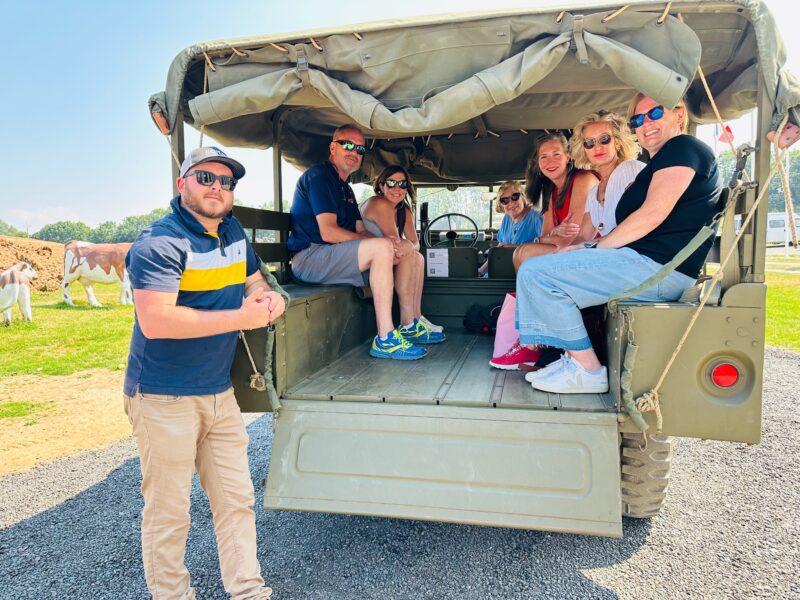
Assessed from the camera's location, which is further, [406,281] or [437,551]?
[406,281]

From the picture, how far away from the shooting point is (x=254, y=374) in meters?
2.72

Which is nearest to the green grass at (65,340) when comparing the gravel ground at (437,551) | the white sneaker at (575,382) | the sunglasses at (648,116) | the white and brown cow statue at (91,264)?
the white and brown cow statue at (91,264)

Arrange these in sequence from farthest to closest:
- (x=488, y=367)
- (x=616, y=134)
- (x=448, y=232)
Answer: (x=448, y=232) < (x=488, y=367) < (x=616, y=134)

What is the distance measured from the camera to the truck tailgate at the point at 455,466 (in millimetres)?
2275

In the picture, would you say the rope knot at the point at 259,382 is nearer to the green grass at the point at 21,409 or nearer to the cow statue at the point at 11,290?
the green grass at the point at 21,409

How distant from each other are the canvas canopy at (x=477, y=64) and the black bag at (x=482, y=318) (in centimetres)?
178

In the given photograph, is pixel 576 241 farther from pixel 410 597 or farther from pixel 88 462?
pixel 88 462

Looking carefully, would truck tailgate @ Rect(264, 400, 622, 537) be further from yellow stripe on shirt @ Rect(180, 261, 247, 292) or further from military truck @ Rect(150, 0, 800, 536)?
yellow stripe on shirt @ Rect(180, 261, 247, 292)

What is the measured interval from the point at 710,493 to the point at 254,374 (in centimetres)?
285

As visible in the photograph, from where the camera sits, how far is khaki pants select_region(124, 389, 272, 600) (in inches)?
85.5

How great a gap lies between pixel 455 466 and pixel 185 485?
3.54 feet

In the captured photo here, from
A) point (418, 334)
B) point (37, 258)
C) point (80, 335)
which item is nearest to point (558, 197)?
point (418, 334)

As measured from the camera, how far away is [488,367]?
3279mm

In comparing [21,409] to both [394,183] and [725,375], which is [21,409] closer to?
[394,183]
